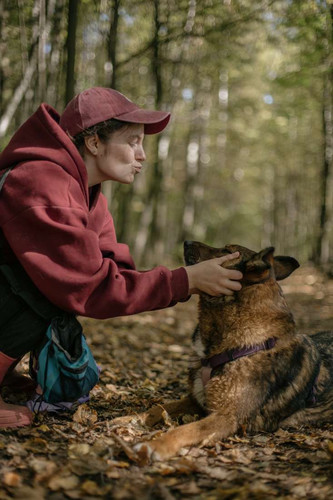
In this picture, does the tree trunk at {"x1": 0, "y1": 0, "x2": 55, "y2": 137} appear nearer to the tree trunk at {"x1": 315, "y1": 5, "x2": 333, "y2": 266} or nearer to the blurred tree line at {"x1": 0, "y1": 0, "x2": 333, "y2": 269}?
the blurred tree line at {"x1": 0, "y1": 0, "x2": 333, "y2": 269}

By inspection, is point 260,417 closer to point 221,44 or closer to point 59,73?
point 59,73

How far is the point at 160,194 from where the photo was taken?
15.6 meters

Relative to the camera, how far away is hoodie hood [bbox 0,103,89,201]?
303 centimetres

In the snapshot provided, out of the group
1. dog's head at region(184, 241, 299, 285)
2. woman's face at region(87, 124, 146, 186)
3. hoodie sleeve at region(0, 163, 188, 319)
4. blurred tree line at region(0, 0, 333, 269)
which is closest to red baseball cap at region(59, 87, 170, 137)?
woman's face at region(87, 124, 146, 186)

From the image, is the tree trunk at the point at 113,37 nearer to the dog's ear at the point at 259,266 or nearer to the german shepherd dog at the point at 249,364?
the german shepherd dog at the point at 249,364

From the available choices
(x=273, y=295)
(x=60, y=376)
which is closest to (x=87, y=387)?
(x=60, y=376)

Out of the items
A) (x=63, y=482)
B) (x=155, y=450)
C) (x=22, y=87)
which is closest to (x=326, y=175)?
(x=22, y=87)

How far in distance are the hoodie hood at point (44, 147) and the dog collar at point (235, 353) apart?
1.67m

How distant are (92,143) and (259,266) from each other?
1.53 m

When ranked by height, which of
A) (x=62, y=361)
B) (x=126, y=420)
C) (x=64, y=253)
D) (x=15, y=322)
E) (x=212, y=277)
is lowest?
(x=126, y=420)

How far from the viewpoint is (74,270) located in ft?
9.59

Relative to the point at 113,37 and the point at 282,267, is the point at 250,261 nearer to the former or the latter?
the point at 282,267

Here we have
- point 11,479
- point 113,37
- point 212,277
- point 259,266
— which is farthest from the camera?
point 113,37

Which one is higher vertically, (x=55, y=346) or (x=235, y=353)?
(x=55, y=346)
